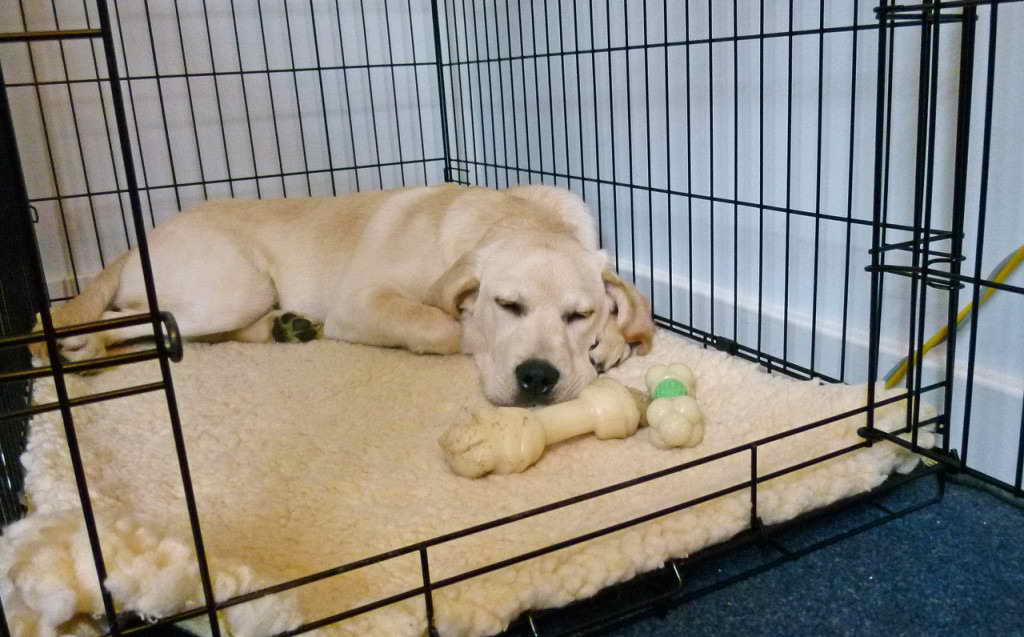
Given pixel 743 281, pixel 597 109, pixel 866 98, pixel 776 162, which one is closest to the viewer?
pixel 866 98

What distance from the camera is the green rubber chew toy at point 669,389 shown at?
1896mm

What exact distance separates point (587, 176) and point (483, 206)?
51cm

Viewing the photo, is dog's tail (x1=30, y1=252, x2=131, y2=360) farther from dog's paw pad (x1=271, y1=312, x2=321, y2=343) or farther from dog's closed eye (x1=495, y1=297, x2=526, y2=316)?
dog's closed eye (x1=495, y1=297, x2=526, y2=316)

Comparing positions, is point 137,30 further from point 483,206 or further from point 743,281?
point 743,281

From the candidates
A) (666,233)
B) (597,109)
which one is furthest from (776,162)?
(597,109)

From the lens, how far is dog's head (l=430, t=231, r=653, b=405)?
200 centimetres

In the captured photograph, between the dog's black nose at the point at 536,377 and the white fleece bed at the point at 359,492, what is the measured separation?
0.18m

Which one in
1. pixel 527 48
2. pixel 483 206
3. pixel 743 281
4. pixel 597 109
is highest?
pixel 527 48

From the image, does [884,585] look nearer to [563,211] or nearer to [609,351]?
[609,351]

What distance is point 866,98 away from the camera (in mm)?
1885

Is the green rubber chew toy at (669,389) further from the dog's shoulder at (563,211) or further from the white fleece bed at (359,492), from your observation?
the dog's shoulder at (563,211)

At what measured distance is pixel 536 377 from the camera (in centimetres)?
196

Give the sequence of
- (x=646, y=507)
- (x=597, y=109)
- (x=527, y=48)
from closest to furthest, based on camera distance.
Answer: (x=646, y=507) < (x=597, y=109) < (x=527, y=48)

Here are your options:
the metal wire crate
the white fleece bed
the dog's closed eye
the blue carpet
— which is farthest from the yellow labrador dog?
the blue carpet
